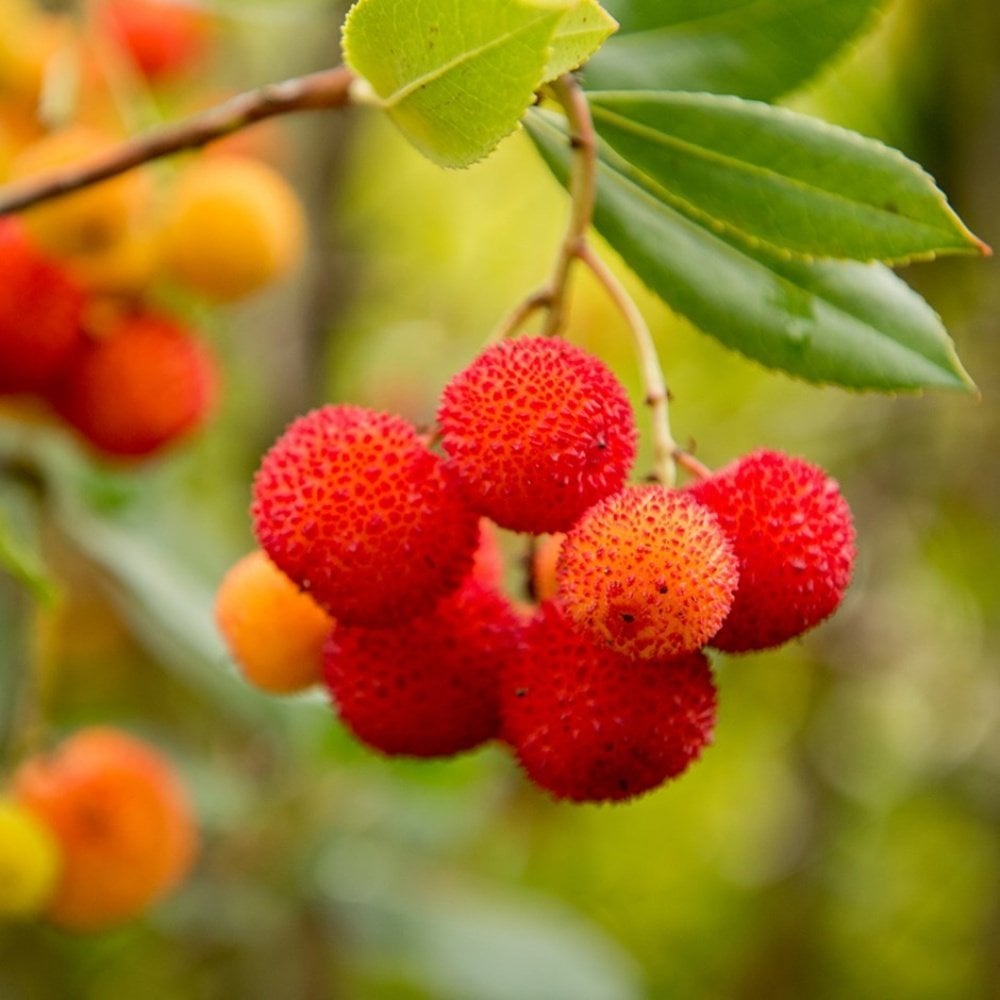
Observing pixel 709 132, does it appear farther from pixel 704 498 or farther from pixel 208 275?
pixel 208 275

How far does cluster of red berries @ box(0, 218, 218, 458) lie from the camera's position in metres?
1.21

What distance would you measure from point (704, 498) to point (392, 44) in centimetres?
29

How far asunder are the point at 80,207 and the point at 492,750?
40.7 inches

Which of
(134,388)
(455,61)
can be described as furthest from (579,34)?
(134,388)

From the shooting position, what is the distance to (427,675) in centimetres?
77

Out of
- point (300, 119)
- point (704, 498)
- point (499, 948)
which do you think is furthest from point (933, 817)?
point (704, 498)

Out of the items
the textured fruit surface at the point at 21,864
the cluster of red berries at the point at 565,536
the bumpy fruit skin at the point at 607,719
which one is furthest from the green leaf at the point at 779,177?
the textured fruit surface at the point at 21,864

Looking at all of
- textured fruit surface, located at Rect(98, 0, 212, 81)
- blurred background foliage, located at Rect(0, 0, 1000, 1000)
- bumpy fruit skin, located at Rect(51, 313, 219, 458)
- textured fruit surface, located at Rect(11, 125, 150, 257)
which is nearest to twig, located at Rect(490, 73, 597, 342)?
textured fruit surface, located at Rect(11, 125, 150, 257)

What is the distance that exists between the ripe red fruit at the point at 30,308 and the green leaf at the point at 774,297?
0.61m

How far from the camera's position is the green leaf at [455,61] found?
598 millimetres

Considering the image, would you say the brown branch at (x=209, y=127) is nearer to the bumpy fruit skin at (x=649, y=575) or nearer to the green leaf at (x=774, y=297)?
the green leaf at (x=774, y=297)

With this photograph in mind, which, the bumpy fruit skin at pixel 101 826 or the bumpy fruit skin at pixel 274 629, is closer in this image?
the bumpy fruit skin at pixel 274 629

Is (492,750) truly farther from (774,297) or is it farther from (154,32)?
(774,297)

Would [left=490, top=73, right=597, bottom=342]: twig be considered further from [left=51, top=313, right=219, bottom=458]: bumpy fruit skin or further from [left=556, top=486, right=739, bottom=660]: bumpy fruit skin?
[left=51, top=313, right=219, bottom=458]: bumpy fruit skin
